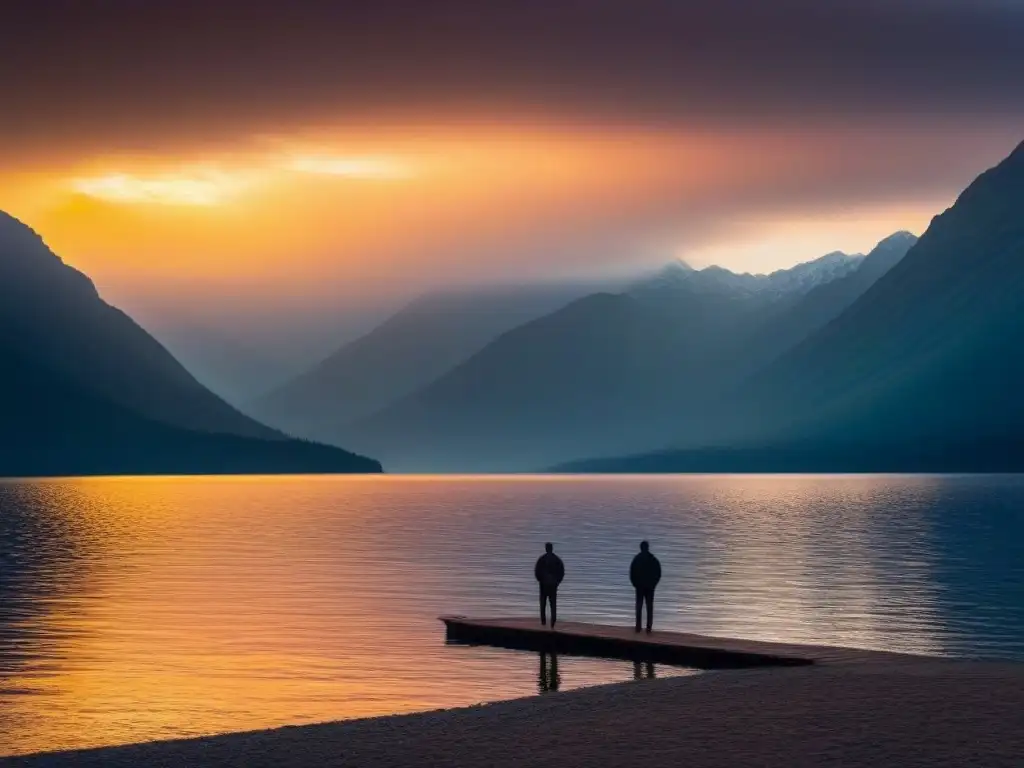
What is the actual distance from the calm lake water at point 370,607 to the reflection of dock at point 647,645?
2.82 ft

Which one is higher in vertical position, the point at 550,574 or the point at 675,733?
the point at 550,574

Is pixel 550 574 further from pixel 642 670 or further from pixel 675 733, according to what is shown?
pixel 675 733

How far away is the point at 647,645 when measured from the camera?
44.8 meters

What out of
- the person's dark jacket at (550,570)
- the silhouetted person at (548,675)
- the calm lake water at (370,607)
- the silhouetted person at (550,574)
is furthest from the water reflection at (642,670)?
the person's dark jacket at (550,570)

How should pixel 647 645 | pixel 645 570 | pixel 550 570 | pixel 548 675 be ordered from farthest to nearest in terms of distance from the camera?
pixel 550 570 → pixel 645 570 → pixel 647 645 → pixel 548 675

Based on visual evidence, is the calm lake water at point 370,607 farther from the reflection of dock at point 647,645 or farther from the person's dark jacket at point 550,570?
the person's dark jacket at point 550,570

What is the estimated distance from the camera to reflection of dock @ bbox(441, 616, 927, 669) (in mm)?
40094

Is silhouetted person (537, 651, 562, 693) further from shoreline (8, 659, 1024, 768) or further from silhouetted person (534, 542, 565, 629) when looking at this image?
shoreline (8, 659, 1024, 768)

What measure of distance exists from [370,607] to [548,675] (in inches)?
903

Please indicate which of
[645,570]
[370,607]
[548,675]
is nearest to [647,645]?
[645,570]

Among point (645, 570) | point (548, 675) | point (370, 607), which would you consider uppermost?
point (645, 570)

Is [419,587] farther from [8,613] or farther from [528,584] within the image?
[8,613]

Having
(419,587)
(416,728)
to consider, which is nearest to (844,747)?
(416,728)

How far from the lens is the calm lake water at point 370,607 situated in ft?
128
